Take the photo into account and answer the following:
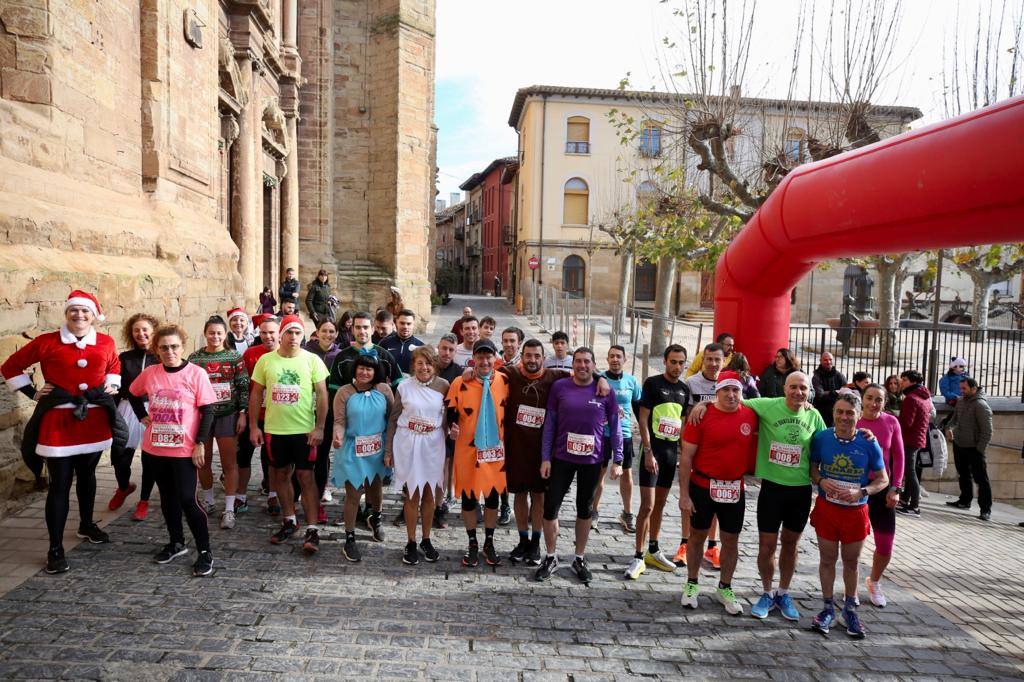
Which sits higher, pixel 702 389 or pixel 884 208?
pixel 884 208

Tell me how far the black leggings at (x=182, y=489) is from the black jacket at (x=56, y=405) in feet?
1.43

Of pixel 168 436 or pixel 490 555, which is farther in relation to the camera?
pixel 490 555

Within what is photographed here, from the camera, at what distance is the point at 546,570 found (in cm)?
539

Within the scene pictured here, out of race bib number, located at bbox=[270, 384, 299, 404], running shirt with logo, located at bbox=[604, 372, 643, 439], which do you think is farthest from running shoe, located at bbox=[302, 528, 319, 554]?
running shirt with logo, located at bbox=[604, 372, 643, 439]

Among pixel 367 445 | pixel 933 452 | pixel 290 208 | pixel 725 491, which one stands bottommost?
pixel 933 452

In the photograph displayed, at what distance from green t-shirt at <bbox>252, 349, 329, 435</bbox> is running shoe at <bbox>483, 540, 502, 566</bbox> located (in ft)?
5.57

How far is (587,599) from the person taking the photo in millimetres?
5062

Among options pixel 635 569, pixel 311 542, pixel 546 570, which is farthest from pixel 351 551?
pixel 635 569

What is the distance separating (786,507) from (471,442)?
7.84 feet

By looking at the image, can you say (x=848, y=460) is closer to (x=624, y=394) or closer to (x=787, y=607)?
(x=787, y=607)

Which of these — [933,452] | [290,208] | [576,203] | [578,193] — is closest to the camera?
[933,452]

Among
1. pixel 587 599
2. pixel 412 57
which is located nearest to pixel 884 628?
pixel 587 599

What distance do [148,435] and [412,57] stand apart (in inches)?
672

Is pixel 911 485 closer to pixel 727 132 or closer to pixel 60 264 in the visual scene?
pixel 727 132
